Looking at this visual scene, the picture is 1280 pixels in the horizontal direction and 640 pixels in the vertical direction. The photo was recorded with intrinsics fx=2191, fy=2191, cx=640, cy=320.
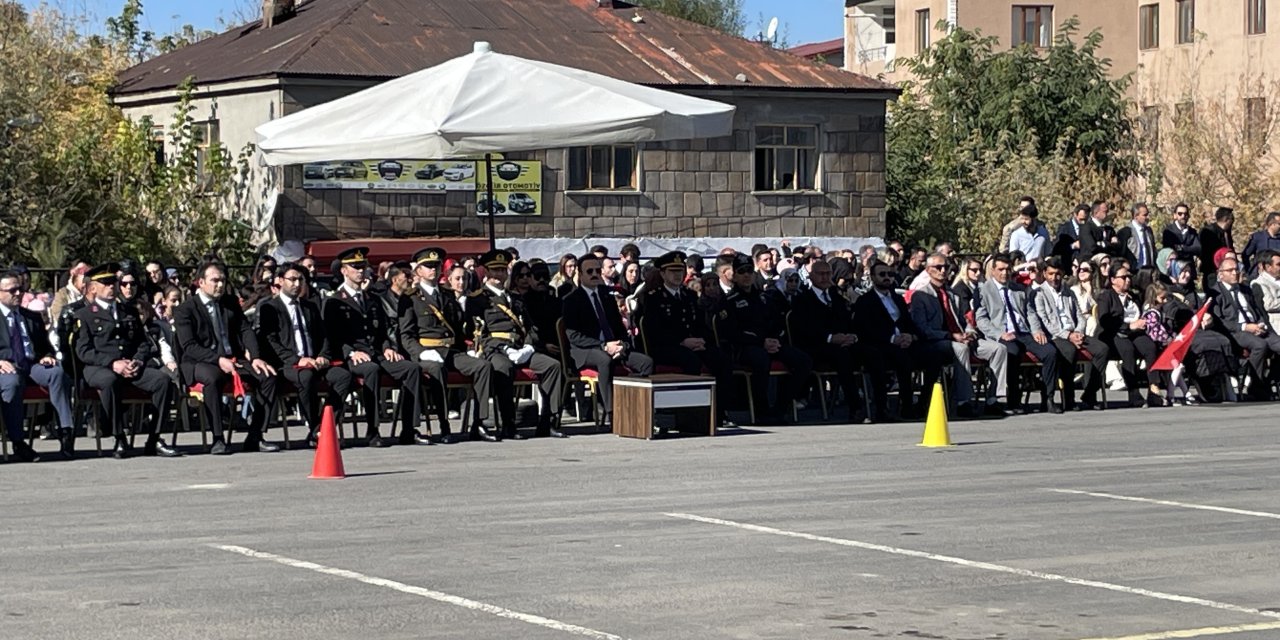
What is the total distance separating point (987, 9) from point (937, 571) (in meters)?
60.3

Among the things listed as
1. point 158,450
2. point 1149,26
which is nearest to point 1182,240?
point 158,450

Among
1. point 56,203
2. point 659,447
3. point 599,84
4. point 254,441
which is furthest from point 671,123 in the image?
point 56,203

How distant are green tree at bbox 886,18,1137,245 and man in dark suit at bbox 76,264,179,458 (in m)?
30.8

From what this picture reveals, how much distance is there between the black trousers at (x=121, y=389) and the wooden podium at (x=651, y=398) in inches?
161

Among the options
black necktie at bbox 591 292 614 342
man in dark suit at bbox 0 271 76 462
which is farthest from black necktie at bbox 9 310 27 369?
black necktie at bbox 591 292 614 342

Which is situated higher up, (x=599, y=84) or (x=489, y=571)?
(x=599, y=84)

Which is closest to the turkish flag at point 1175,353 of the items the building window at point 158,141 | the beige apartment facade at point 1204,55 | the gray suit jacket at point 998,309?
the gray suit jacket at point 998,309

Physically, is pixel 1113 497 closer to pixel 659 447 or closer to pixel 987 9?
pixel 659 447

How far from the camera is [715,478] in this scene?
643 inches

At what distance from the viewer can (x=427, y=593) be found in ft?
35.2

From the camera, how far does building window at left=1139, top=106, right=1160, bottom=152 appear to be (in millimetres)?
54562

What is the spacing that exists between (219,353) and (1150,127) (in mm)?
42574

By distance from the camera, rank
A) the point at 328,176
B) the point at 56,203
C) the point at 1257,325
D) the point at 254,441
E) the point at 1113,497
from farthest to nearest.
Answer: the point at 328,176 → the point at 56,203 → the point at 1257,325 → the point at 254,441 → the point at 1113,497

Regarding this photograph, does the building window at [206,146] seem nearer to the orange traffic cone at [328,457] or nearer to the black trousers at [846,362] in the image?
the black trousers at [846,362]
